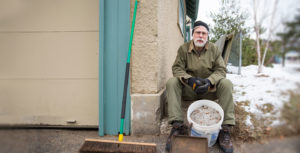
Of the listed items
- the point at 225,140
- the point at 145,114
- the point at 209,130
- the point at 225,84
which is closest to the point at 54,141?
the point at 145,114

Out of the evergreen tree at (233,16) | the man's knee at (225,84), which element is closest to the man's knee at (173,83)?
the man's knee at (225,84)

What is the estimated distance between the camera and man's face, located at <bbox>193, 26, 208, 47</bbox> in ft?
7.48

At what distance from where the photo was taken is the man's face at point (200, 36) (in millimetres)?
2279

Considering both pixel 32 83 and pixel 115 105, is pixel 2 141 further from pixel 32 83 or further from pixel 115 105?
pixel 32 83

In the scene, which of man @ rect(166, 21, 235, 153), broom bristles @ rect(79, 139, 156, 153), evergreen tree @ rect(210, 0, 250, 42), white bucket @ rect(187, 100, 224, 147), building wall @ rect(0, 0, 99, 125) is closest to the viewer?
evergreen tree @ rect(210, 0, 250, 42)

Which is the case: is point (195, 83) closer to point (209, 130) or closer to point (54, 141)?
point (209, 130)

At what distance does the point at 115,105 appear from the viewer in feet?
6.92

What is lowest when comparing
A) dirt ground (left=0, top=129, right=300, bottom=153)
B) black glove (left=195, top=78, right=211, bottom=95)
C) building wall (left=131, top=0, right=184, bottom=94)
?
dirt ground (left=0, top=129, right=300, bottom=153)

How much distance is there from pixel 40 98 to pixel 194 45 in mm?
1968

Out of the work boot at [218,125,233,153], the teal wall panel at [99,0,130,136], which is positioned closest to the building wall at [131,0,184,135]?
the teal wall panel at [99,0,130,136]

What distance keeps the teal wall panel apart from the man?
526 mm

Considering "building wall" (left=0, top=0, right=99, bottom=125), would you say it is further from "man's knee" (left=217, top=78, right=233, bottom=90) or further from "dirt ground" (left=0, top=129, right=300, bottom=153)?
"man's knee" (left=217, top=78, right=233, bottom=90)

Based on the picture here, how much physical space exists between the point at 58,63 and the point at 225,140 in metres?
2.03

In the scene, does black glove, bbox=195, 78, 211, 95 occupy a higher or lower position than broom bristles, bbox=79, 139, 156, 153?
higher
